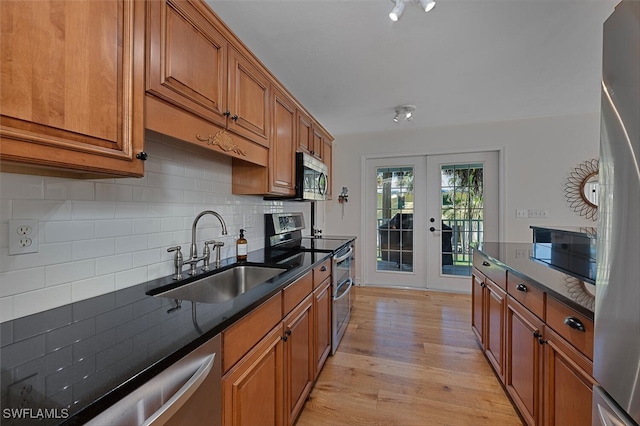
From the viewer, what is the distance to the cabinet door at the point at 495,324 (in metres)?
1.74

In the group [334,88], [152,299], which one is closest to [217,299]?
[152,299]

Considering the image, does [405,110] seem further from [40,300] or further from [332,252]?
[40,300]

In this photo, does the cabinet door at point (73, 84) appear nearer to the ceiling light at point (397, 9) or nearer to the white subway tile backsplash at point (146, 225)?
the white subway tile backsplash at point (146, 225)

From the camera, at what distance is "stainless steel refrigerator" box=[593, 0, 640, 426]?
64cm

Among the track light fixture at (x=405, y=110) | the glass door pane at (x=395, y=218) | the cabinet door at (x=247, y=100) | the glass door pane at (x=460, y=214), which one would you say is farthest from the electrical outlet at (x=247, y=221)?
the glass door pane at (x=460, y=214)

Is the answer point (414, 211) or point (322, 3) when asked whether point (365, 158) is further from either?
point (322, 3)

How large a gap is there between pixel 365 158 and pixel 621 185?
141 inches

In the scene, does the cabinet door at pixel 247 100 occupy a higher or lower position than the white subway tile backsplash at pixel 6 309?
higher

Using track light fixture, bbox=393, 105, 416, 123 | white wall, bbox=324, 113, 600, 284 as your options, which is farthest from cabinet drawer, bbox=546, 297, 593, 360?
white wall, bbox=324, 113, 600, 284

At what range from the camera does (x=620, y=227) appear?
677mm

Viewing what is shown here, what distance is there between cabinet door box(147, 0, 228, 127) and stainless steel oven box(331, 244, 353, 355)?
1.48 m

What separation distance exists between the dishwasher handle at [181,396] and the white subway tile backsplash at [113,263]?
68 cm

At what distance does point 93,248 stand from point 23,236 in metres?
0.22

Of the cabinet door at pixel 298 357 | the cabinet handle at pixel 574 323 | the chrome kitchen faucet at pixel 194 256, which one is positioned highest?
the chrome kitchen faucet at pixel 194 256
